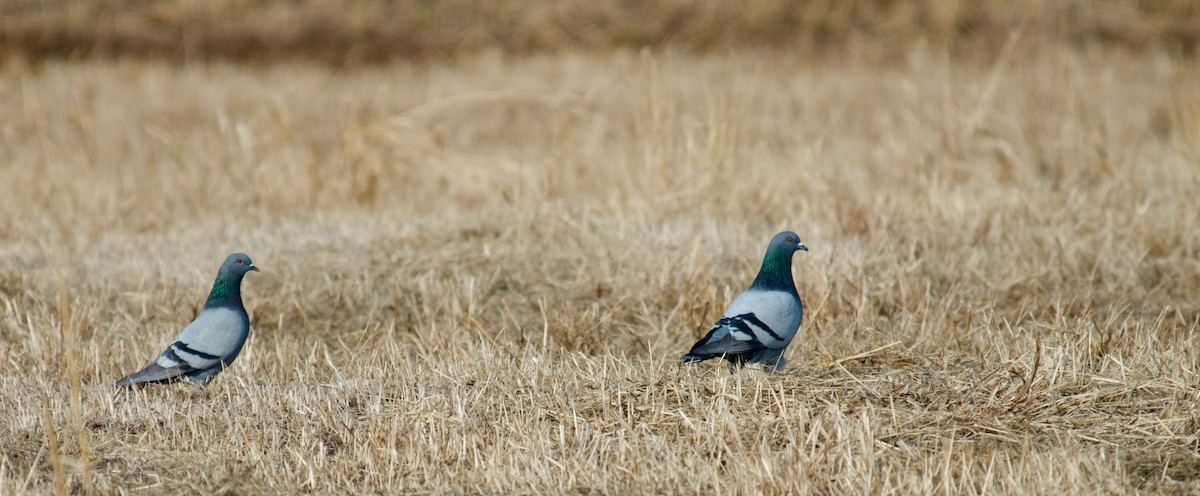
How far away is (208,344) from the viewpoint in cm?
394

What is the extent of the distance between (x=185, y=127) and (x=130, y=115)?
24.7 inches

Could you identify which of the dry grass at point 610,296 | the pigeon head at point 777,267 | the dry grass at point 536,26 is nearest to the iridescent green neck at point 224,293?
the dry grass at point 610,296

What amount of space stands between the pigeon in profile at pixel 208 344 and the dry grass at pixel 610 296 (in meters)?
0.09

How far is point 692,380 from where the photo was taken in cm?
382

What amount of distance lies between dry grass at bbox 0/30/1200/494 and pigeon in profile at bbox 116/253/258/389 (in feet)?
0.30

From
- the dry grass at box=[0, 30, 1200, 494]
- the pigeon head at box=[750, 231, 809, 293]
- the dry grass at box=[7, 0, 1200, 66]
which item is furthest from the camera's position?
the dry grass at box=[7, 0, 1200, 66]

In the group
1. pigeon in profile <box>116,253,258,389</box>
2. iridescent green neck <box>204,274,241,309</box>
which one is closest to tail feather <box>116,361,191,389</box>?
pigeon in profile <box>116,253,258,389</box>

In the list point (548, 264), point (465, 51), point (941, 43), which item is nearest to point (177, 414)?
point (548, 264)

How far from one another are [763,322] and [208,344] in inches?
77.5

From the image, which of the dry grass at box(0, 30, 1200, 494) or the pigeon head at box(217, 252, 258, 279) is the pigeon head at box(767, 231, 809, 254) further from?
the pigeon head at box(217, 252, 258, 279)

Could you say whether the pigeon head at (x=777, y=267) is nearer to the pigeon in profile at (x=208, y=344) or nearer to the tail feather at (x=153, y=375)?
the pigeon in profile at (x=208, y=344)

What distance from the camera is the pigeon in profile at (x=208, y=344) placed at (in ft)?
12.8

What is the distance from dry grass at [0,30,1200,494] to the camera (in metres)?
3.33

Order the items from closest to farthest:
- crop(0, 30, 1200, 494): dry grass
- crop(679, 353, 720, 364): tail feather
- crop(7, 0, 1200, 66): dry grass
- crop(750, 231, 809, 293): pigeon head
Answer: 1. crop(0, 30, 1200, 494): dry grass
2. crop(679, 353, 720, 364): tail feather
3. crop(750, 231, 809, 293): pigeon head
4. crop(7, 0, 1200, 66): dry grass
